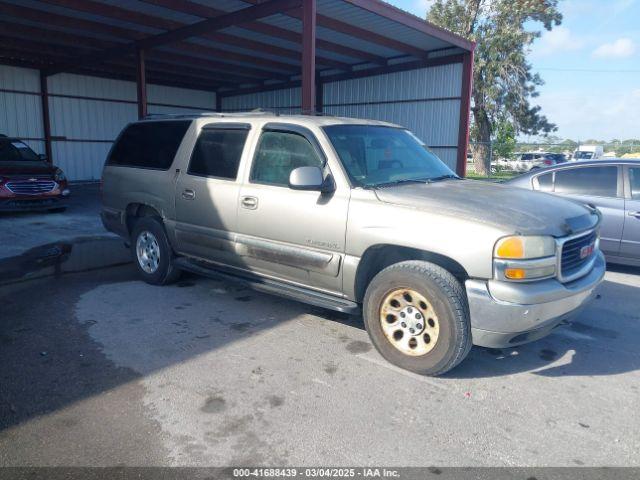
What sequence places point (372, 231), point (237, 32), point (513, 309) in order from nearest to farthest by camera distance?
point (513, 309) < point (372, 231) < point (237, 32)

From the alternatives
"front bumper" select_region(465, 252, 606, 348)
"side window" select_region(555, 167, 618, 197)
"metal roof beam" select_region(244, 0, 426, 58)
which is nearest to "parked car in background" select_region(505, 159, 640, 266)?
"side window" select_region(555, 167, 618, 197)

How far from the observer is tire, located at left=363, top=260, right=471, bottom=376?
11.7 ft

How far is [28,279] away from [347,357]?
4.53 metres

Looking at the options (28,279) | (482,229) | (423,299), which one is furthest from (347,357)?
(28,279)

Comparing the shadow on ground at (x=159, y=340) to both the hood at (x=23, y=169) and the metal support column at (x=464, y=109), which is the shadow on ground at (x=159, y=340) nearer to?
the hood at (x=23, y=169)

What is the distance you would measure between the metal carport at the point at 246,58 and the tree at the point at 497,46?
1453cm

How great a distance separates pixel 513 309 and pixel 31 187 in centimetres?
1113

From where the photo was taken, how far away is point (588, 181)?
7.20m

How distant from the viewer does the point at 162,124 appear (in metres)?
6.08

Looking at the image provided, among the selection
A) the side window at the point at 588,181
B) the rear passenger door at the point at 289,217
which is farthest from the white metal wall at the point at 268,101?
the rear passenger door at the point at 289,217

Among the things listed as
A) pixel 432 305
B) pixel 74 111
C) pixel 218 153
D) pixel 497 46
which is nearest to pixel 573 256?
pixel 432 305

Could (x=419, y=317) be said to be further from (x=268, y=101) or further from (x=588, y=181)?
(x=268, y=101)

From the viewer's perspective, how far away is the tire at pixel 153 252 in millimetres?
5852

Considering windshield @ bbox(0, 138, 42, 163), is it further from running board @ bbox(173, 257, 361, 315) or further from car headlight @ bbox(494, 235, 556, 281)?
car headlight @ bbox(494, 235, 556, 281)
